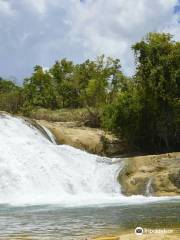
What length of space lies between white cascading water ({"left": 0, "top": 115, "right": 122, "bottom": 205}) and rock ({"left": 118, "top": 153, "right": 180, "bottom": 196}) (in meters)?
0.75

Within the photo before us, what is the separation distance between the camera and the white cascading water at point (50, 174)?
2586 cm

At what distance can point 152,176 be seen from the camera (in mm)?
26609

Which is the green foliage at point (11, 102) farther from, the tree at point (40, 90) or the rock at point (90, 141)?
the rock at point (90, 141)

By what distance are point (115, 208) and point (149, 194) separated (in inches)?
226

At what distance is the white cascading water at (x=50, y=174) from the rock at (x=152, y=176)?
2.46ft

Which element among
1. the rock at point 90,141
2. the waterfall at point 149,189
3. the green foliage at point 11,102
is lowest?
the waterfall at point 149,189

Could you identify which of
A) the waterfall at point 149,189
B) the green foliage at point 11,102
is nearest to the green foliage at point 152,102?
the waterfall at point 149,189

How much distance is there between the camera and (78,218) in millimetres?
17734

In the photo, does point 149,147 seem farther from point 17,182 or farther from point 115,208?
point 115,208

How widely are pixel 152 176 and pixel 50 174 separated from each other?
5393 mm

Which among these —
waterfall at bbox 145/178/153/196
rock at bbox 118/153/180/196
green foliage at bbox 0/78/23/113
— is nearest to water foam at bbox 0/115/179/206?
rock at bbox 118/153/180/196

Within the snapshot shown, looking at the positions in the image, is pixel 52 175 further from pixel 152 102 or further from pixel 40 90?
pixel 40 90

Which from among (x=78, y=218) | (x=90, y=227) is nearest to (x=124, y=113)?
(x=78, y=218)

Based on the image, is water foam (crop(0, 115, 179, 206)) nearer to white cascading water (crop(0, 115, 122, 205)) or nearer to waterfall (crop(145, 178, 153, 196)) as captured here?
white cascading water (crop(0, 115, 122, 205))
